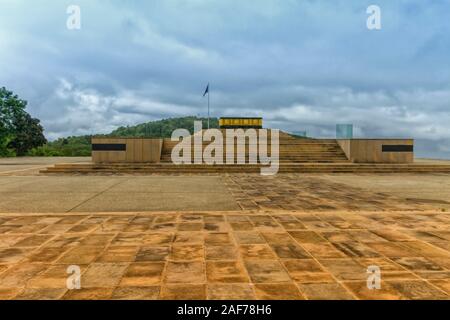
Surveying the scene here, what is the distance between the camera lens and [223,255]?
3562 millimetres

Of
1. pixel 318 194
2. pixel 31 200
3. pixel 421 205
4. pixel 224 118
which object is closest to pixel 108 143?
pixel 31 200

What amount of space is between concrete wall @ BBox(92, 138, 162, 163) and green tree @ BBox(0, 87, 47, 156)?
64.8 feet

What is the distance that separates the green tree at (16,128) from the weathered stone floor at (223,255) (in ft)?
101

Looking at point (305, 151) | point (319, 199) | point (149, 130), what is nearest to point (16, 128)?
point (305, 151)

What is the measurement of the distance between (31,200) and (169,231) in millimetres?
4652

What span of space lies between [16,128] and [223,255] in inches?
1408

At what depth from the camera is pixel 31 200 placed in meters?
7.14

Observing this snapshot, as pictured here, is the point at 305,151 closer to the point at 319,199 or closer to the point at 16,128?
the point at 319,199

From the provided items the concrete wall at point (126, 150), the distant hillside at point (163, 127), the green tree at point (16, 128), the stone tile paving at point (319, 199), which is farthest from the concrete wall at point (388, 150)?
the distant hillside at point (163, 127)

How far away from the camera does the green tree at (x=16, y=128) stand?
2961 centimetres

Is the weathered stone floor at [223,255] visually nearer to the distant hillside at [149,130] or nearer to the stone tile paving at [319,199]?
the stone tile paving at [319,199]

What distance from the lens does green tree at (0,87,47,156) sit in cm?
2961

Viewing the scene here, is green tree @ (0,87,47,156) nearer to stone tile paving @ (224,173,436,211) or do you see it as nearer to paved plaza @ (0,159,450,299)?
paved plaza @ (0,159,450,299)
